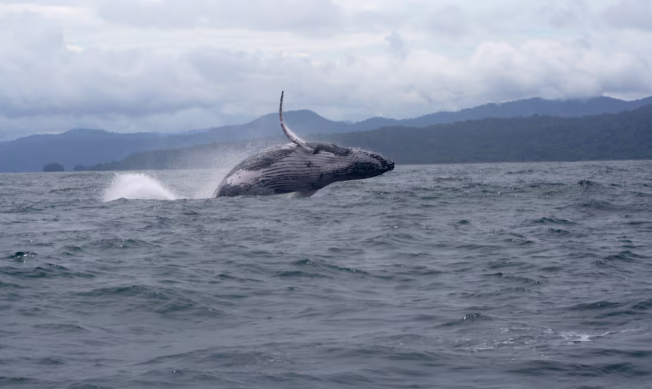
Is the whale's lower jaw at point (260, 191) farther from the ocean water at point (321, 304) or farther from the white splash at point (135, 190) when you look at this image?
the white splash at point (135, 190)

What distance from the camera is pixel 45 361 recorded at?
21.3 ft

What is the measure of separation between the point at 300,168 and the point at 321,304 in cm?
850

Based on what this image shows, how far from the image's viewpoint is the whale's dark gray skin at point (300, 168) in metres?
16.5

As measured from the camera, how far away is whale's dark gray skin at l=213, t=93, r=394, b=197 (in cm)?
1645

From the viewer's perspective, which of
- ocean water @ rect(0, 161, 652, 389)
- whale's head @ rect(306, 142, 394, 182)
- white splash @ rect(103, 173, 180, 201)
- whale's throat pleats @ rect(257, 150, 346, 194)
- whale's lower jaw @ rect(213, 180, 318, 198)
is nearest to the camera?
ocean water @ rect(0, 161, 652, 389)

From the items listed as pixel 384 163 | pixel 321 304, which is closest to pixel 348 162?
pixel 384 163

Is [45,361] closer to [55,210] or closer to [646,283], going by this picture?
[646,283]

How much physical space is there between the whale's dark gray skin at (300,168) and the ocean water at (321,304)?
1.04 m

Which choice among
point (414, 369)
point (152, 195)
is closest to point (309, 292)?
point (414, 369)

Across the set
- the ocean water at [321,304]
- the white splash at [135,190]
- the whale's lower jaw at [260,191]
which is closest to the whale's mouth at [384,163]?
the ocean water at [321,304]

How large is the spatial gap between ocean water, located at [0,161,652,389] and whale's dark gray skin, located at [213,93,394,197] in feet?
3.40

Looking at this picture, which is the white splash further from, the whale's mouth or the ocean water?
the whale's mouth

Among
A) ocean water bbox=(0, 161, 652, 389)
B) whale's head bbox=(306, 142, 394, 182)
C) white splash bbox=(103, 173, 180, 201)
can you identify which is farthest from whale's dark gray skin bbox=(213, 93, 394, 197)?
white splash bbox=(103, 173, 180, 201)

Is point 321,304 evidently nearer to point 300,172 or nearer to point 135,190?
point 300,172
